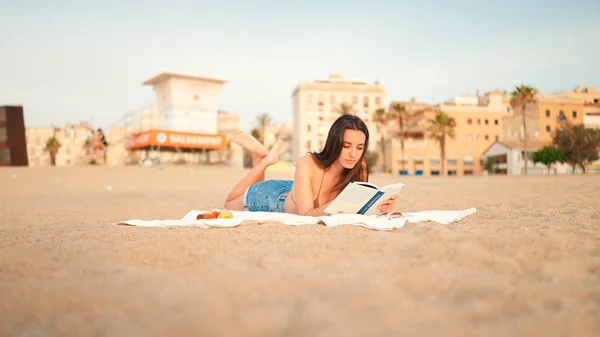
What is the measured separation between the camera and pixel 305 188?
4531mm

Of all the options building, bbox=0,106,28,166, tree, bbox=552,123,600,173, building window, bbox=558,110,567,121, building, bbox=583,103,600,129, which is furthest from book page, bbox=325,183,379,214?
building, bbox=583,103,600,129

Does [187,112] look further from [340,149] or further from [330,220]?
[330,220]

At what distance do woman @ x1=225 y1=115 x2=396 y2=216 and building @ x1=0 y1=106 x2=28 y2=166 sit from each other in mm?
18558

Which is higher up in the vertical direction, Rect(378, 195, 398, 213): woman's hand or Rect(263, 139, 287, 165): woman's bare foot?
Rect(263, 139, 287, 165): woman's bare foot

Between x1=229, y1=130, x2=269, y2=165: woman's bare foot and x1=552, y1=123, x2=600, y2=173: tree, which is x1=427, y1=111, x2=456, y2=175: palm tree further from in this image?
x1=229, y1=130, x2=269, y2=165: woman's bare foot

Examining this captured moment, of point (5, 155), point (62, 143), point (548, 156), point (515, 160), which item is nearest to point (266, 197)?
point (5, 155)

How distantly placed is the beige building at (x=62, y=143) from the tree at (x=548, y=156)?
144 ft

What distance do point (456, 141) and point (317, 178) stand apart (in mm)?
54900

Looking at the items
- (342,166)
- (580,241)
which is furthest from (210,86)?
(580,241)

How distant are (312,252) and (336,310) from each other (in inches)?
37.2

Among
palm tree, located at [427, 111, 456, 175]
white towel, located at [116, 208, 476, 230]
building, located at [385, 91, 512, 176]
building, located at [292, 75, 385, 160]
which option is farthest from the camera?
building, located at [292, 75, 385, 160]

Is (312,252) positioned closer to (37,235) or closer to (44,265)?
(44,265)

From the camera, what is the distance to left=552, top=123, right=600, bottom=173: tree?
1639 inches

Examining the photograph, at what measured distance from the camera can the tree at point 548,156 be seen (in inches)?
1751
